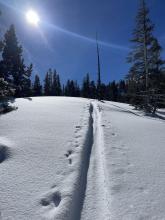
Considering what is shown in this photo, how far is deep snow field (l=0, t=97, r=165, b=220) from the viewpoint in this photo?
10.3 feet

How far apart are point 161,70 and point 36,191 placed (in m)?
21.2

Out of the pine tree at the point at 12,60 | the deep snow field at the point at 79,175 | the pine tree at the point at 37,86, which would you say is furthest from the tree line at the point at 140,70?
the pine tree at the point at 37,86

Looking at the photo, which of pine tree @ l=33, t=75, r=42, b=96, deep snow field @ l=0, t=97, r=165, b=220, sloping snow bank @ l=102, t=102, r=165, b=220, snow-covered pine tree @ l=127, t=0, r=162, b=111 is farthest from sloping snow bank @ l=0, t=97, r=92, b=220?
pine tree @ l=33, t=75, r=42, b=96

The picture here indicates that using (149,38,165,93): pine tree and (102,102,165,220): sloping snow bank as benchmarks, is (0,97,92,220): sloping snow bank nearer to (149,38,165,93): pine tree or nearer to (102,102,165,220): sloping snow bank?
(102,102,165,220): sloping snow bank

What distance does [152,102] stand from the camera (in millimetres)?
19312

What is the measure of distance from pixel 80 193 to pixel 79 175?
0.54m

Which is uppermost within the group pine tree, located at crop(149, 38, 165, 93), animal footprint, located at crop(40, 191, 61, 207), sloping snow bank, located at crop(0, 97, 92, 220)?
pine tree, located at crop(149, 38, 165, 93)

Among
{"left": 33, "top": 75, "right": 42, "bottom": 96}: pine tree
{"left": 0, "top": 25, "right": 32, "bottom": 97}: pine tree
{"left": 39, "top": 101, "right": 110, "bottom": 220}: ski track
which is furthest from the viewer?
{"left": 33, "top": 75, "right": 42, "bottom": 96}: pine tree

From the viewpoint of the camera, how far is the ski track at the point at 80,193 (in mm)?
3105

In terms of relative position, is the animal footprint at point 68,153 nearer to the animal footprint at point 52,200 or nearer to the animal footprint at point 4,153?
the animal footprint at point 4,153

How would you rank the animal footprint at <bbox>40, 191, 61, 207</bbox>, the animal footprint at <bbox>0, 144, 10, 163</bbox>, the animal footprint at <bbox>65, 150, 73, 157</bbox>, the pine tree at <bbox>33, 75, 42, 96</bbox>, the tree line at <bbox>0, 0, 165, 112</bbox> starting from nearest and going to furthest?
the animal footprint at <bbox>40, 191, 61, 207</bbox> → the animal footprint at <bbox>0, 144, 10, 163</bbox> → the animal footprint at <bbox>65, 150, 73, 157</bbox> → the tree line at <bbox>0, 0, 165, 112</bbox> → the pine tree at <bbox>33, 75, 42, 96</bbox>

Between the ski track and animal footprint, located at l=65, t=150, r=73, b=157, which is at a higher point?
animal footprint, located at l=65, t=150, r=73, b=157

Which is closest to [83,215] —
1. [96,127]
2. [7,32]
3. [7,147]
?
[7,147]

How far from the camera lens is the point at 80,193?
3641mm
